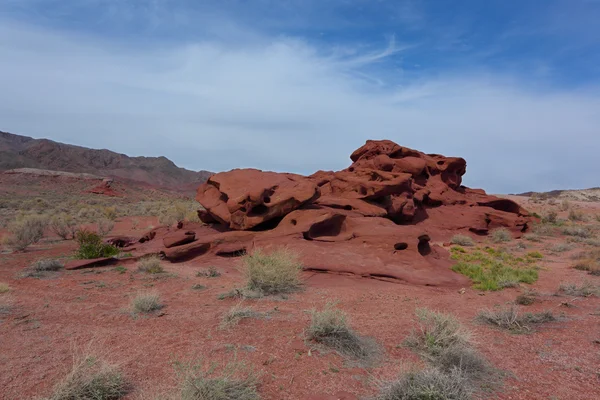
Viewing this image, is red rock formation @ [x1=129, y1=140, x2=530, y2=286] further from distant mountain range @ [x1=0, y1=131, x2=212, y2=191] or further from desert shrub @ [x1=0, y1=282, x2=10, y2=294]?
distant mountain range @ [x1=0, y1=131, x2=212, y2=191]

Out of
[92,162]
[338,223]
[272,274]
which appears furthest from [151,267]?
[92,162]

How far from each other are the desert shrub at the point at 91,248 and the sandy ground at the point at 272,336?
104 inches

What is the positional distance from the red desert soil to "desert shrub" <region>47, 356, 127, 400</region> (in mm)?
181

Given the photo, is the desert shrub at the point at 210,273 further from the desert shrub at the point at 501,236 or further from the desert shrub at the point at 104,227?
the desert shrub at the point at 501,236

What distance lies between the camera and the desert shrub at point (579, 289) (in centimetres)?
827

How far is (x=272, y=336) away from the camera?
5672mm

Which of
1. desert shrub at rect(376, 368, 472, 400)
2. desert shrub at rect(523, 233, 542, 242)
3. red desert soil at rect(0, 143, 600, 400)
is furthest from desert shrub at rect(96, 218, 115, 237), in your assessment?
desert shrub at rect(523, 233, 542, 242)

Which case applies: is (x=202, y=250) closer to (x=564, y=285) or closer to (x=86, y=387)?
(x=86, y=387)

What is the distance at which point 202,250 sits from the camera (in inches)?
487

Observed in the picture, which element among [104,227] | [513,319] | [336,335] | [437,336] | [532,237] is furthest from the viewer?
[104,227]

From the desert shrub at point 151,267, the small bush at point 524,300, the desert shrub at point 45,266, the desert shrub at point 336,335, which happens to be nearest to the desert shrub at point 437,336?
the desert shrub at point 336,335

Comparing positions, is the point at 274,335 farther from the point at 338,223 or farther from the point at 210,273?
the point at 338,223

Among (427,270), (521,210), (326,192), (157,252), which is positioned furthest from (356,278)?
(521,210)

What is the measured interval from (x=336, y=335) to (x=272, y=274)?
3248 millimetres
